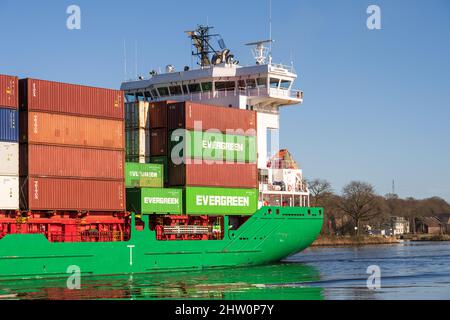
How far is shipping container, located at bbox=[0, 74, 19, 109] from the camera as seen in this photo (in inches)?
1259

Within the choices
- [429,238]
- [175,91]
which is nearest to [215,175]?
[175,91]

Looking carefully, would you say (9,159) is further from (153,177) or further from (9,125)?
(153,177)

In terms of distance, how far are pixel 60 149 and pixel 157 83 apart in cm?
1560

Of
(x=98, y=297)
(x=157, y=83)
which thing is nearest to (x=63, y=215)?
(x=98, y=297)

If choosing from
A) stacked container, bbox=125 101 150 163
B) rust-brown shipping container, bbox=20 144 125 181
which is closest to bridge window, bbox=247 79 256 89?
stacked container, bbox=125 101 150 163

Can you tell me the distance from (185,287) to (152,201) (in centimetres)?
739

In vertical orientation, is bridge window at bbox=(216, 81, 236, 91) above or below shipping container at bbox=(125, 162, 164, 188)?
above

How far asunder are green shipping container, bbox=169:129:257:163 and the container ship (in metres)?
0.05

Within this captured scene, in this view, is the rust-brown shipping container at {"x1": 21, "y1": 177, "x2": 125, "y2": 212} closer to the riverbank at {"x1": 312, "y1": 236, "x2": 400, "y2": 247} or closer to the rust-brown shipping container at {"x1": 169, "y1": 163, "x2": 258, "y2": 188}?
the rust-brown shipping container at {"x1": 169, "y1": 163, "x2": 258, "y2": 188}

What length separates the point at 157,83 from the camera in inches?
1901

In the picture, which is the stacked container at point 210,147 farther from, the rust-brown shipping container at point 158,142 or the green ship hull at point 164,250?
the green ship hull at point 164,250

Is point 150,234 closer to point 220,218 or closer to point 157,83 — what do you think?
point 220,218

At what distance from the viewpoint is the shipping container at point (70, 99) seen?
3281 cm

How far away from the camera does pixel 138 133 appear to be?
39.0 metres
